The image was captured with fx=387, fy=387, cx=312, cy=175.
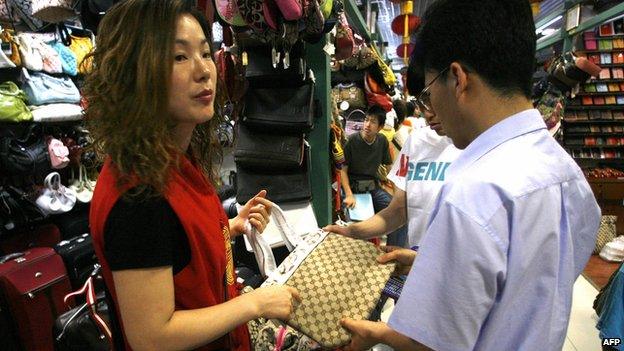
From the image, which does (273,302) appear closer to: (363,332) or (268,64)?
(363,332)

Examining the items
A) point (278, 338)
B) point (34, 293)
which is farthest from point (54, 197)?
point (278, 338)

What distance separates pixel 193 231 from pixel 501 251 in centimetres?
68

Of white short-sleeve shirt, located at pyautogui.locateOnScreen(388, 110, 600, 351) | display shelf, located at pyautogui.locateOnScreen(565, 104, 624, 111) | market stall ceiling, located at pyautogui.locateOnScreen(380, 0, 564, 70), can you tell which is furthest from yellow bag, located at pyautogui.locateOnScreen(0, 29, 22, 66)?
display shelf, located at pyautogui.locateOnScreen(565, 104, 624, 111)

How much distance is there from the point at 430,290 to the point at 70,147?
4116 mm

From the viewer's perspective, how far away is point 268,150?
7.23ft

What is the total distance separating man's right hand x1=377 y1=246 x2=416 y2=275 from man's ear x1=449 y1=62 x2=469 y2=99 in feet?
2.26

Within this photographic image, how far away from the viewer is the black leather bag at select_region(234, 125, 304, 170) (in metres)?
2.20

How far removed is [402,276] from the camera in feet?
5.06

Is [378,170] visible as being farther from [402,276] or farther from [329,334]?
[329,334]

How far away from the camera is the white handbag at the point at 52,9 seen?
106 inches

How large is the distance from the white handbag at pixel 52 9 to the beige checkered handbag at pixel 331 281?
2529 mm

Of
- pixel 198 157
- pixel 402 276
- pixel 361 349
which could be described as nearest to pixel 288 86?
pixel 198 157

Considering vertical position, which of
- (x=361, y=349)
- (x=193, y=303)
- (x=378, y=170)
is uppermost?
(x=193, y=303)

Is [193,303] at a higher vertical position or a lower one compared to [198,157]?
lower
